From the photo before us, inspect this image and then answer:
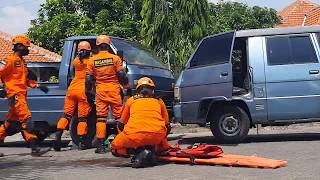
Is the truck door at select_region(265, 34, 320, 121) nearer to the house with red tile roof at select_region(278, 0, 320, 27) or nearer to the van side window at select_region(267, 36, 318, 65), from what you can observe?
the van side window at select_region(267, 36, 318, 65)

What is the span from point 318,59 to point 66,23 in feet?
63.1

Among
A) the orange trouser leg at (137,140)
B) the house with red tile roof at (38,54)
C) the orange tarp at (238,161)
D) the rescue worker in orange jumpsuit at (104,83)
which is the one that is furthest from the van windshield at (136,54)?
the house with red tile roof at (38,54)

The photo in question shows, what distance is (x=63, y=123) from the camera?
29.6 feet

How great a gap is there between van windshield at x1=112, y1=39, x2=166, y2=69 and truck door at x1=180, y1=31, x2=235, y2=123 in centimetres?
83

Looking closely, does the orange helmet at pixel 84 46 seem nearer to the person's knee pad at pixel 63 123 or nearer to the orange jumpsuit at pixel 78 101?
the orange jumpsuit at pixel 78 101

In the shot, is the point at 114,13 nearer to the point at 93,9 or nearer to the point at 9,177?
the point at 93,9

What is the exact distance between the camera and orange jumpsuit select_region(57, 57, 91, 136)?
29.1ft

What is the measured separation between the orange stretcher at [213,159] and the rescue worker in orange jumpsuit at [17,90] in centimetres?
260

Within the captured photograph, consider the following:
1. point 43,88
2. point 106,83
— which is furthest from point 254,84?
point 43,88

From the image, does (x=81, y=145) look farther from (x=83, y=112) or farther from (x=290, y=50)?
(x=290, y=50)

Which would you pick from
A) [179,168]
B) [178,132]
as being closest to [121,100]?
[179,168]

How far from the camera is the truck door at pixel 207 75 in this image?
8.90 meters

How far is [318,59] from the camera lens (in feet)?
28.7

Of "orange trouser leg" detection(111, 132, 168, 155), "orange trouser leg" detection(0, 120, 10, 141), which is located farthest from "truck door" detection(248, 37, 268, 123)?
"orange trouser leg" detection(0, 120, 10, 141)
